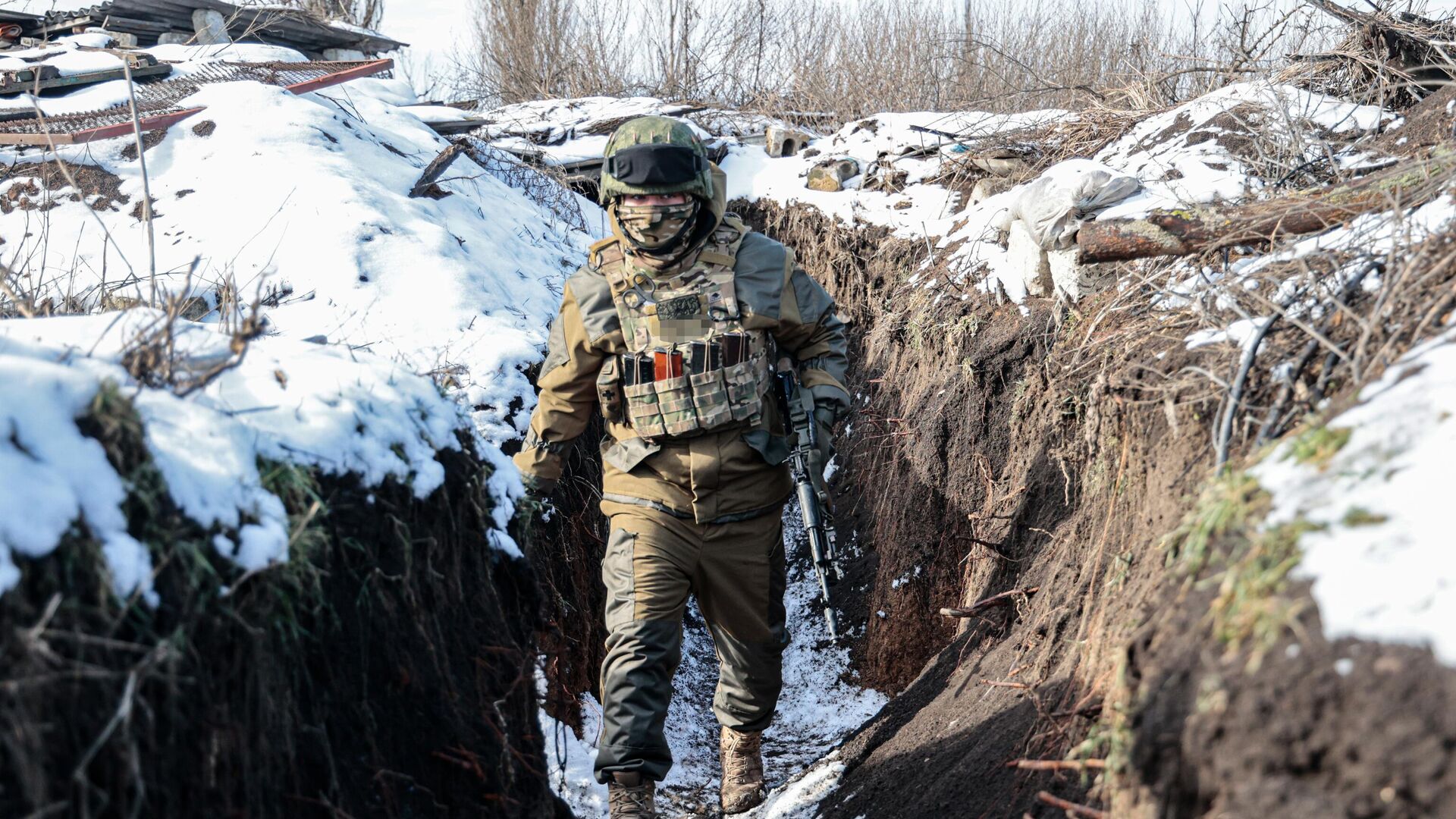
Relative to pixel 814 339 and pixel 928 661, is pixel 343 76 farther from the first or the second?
pixel 928 661

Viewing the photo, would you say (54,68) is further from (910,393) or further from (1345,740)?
(1345,740)

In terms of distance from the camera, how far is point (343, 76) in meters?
8.77

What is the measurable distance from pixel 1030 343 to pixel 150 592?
3.95 metres

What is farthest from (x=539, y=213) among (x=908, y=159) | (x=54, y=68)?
(x=54, y=68)

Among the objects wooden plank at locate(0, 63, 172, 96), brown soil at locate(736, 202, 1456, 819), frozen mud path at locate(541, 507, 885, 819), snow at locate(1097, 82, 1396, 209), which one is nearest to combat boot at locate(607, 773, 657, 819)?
frozen mud path at locate(541, 507, 885, 819)

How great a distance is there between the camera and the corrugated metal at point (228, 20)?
420 inches

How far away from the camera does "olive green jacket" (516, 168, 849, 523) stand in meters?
3.81

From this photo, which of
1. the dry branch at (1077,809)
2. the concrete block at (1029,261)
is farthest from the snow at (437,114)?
the dry branch at (1077,809)

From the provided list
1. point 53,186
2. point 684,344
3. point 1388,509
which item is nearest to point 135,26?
point 53,186

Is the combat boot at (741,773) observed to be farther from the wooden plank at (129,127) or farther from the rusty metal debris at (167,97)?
the wooden plank at (129,127)

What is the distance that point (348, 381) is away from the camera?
2.63 m

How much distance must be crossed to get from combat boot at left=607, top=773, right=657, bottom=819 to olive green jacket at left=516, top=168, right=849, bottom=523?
894 millimetres

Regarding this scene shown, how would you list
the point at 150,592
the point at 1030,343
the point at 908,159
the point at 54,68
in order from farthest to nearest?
the point at 908,159 < the point at 54,68 < the point at 1030,343 < the point at 150,592

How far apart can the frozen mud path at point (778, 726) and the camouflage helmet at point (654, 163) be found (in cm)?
185
